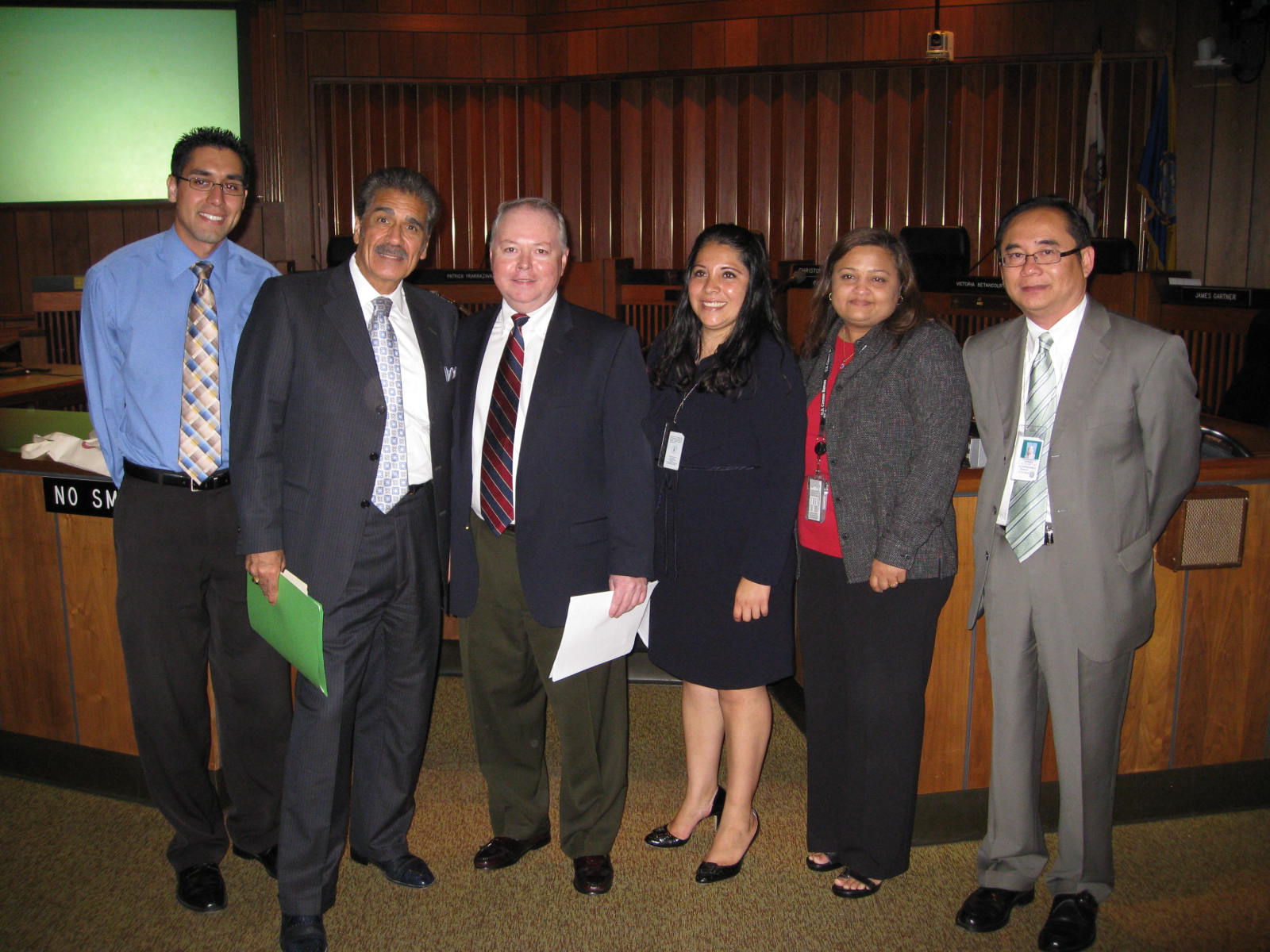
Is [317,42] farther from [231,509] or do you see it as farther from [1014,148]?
[231,509]

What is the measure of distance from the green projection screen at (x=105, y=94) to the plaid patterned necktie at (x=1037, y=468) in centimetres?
760

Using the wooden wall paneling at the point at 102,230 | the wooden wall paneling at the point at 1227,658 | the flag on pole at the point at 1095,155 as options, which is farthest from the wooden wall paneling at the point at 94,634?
the flag on pole at the point at 1095,155

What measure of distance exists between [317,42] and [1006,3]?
551cm

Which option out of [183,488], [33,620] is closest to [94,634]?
[33,620]

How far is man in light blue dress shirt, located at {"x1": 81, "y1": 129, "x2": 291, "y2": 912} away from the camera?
2.30 m

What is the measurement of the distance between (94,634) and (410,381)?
134cm

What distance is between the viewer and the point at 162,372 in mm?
2303

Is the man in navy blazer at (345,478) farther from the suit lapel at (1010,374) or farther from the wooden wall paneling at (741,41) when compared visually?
the wooden wall paneling at (741,41)

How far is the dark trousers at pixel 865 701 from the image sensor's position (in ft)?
7.52

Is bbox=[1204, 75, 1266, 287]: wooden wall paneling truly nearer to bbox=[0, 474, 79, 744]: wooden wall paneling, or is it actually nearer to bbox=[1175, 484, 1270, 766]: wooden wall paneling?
bbox=[1175, 484, 1270, 766]: wooden wall paneling

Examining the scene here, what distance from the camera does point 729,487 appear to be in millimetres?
2307

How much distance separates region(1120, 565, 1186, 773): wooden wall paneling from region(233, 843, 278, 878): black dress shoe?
2.25 m

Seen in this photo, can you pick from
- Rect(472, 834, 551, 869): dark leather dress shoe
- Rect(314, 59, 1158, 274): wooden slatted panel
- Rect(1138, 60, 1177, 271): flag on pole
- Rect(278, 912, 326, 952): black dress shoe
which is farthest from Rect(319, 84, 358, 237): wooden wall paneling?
Rect(278, 912, 326, 952): black dress shoe

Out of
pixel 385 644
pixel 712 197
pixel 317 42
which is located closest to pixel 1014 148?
pixel 712 197
